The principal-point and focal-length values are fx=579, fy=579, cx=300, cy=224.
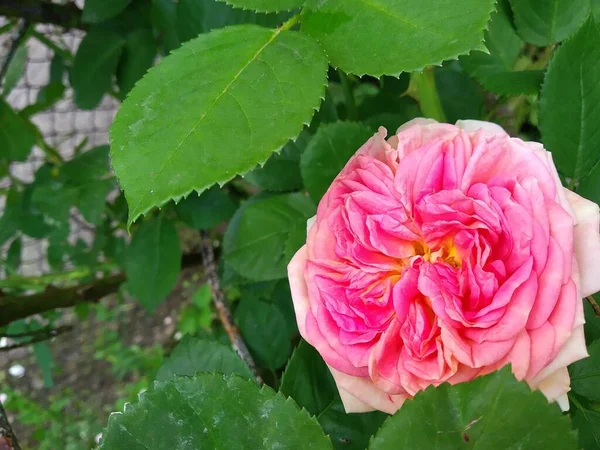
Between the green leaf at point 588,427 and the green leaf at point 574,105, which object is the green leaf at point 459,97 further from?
the green leaf at point 588,427

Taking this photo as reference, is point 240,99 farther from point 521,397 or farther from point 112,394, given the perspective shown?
point 112,394

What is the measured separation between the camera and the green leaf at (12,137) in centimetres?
90

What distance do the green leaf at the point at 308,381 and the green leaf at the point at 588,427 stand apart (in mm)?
184

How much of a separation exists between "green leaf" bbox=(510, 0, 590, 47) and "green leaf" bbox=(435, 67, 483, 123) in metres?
0.17

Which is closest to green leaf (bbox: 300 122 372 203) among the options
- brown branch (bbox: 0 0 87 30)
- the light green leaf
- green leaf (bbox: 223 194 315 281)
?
green leaf (bbox: 223 194 315 281)

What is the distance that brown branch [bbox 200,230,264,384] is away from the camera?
63 cm

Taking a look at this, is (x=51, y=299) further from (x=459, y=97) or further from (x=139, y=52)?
(x=459, y=97)

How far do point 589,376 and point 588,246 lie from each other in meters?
0.13

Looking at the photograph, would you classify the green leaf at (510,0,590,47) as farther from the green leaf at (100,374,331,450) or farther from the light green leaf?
the light green leaf

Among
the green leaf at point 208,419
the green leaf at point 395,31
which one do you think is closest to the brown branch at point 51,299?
the green leaf at point 208,419

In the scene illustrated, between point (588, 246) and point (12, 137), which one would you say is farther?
point (12, 137)

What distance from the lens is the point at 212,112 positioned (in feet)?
1.19

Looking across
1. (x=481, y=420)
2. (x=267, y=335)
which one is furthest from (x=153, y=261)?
(x=481, y=420)

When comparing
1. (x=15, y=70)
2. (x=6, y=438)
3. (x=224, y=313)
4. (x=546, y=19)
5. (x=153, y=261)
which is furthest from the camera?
(x=15, y=70)
